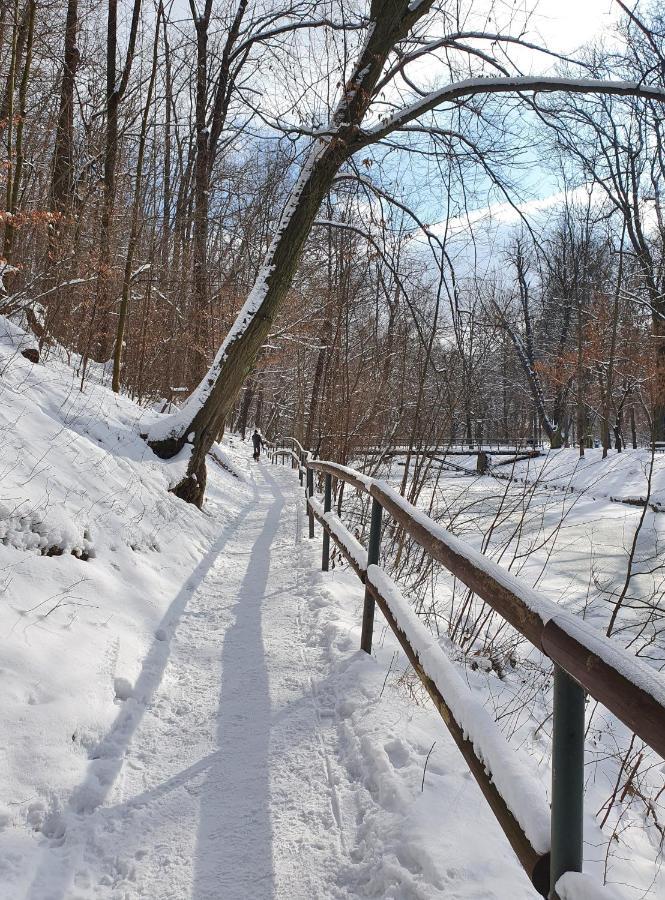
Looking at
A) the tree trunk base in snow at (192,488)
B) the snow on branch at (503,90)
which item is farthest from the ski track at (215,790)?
the snow on branch at (503,90)

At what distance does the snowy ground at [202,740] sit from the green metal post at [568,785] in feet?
2.31

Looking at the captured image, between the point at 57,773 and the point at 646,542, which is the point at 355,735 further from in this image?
the point at 646,542

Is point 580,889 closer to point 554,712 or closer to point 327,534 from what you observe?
point 554,712

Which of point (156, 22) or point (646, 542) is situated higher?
point (156, 22)

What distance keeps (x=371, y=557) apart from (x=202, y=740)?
139cm

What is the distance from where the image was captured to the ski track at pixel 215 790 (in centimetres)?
194

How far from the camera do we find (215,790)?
2432 mm

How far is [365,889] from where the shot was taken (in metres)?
1.87

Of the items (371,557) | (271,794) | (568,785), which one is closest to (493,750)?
(568,785)

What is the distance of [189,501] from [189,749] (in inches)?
218

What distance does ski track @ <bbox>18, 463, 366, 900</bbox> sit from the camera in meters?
1.94

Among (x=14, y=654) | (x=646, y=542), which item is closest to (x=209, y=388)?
(x=14, y=654)

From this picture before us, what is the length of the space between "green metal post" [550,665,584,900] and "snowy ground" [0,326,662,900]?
70 centimetres

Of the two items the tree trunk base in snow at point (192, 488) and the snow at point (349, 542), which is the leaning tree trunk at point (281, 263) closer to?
the tree trunk base in snow at point (192, 488)
